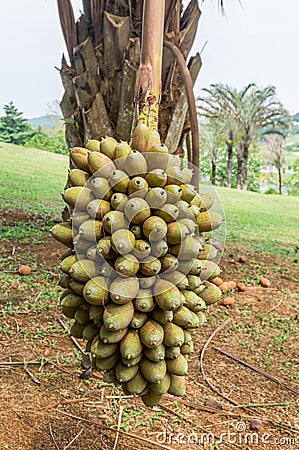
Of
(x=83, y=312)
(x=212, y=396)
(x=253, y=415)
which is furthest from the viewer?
(x=212, y=396)

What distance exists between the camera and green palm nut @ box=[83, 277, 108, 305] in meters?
1.05

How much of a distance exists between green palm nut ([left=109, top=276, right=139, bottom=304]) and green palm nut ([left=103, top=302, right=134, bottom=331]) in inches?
0.8

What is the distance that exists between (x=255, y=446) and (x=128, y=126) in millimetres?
1916

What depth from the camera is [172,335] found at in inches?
43.6

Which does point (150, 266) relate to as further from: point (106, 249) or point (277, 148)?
point (277, 148)

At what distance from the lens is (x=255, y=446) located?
2.10 m

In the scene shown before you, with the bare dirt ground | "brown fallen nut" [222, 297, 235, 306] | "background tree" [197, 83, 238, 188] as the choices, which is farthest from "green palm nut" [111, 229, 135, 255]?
"background tree" [197, 83, 238, 188]

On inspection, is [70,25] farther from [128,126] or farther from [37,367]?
[37,367]

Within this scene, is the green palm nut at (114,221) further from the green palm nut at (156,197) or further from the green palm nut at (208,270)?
the green palm nut at (208,270)

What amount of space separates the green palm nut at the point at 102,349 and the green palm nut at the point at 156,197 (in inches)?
14.9

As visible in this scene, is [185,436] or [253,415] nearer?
[185,436]

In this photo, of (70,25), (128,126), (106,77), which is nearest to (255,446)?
(128,126)

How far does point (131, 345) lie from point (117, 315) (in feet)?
0.34

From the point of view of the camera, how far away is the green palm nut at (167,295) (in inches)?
41.5
